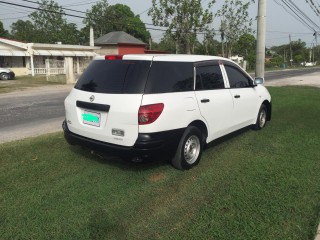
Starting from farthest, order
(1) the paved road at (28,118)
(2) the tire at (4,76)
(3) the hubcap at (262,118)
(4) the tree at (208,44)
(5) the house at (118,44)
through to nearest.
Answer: (5) the house at (118,44) → (4) the tree at (208,44) → (2) the tire at (4,76) → (1) the paved road at (28,118) → (3) the hubcap at (262,118)

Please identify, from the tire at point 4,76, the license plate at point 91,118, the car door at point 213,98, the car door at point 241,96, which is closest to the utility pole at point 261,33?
the car door at point 241,96

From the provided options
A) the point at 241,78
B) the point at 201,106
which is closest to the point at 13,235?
the point at 201,106

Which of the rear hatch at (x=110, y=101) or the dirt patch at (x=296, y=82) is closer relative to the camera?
the rear hatch at (x=110, y=101)

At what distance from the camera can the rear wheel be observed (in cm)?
716

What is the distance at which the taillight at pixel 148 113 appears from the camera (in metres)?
4.07

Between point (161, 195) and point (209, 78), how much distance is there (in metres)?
2.20

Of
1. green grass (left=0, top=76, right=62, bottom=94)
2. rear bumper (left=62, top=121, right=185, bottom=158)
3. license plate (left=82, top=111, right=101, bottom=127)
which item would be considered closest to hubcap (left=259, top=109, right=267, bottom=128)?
rear bumper (left=62, top=121, right=185, bottom=158)

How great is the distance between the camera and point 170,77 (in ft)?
14.7

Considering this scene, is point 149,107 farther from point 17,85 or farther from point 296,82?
point 296,82

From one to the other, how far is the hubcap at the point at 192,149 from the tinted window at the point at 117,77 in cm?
116

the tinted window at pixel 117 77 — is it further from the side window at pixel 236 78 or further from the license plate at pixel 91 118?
the side window at pixel 236 78

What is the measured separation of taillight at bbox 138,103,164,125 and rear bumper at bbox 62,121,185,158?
7.2 inches

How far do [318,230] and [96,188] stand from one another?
8.57 ft

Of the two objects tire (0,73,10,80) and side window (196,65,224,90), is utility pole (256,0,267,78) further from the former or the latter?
tire (0,73,10,80)
